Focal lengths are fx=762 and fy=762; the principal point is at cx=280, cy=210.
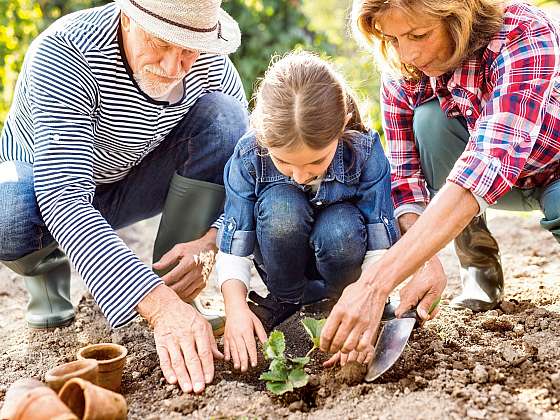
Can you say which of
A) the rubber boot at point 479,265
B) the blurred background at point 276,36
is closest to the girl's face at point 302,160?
the rubber boot at point 479,265

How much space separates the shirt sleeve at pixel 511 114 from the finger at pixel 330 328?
0.54 m

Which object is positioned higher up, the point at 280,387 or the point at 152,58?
the point at 152,58

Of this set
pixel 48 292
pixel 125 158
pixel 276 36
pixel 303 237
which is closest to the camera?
pixel 303 237

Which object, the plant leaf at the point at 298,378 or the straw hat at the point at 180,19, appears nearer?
the plant leaf at the point at 298,378

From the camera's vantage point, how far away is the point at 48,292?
3100 mm

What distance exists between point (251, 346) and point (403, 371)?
19.3 inches

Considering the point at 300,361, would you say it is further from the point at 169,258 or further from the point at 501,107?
the point at 501,107

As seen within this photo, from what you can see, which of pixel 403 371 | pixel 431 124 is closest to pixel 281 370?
pixel 403 371

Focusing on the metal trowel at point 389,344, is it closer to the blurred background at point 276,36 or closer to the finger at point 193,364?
the finger at point 193,364

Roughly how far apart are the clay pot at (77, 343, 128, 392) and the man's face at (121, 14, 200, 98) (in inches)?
37.2

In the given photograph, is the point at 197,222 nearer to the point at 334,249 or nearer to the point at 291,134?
the point at 334,249

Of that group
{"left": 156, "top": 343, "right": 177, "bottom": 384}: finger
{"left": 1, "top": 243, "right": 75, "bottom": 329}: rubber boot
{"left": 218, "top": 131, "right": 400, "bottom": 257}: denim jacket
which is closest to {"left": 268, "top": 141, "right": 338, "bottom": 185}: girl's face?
{"left": 218, "top": 131, "right": 400, "bottom": 257}: denim jacket

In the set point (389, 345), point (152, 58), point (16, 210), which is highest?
point (152, 58)

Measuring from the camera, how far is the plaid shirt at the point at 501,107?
231cm
